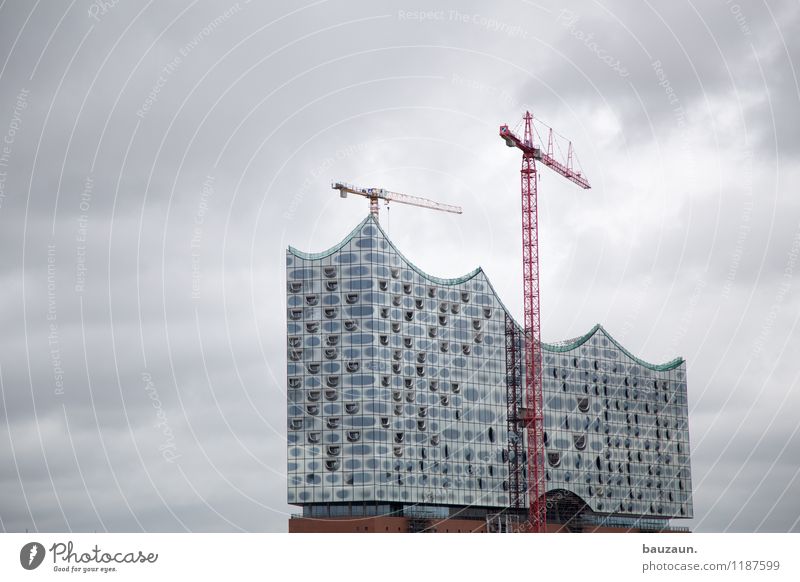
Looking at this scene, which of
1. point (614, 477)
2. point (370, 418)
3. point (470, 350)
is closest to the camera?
point (370, 418)

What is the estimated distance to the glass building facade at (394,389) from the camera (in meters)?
150

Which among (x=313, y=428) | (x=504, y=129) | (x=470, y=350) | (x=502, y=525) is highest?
(x=504, y=129)

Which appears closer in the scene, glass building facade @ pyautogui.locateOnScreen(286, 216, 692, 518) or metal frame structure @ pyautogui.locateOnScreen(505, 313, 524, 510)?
glass building facade @ pyautogui.locateOnScreen(286, 216, 692, 518)

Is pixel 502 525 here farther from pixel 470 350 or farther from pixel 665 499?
pixel 665 499

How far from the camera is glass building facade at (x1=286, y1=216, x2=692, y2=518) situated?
494ft

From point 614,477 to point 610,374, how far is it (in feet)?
49.9

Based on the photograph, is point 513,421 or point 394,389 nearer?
point 394,389

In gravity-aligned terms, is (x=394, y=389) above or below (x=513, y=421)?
above

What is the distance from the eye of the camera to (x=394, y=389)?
15225cm

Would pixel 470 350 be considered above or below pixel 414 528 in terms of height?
above

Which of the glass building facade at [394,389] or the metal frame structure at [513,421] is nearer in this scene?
the glass building facade at [394,389]
